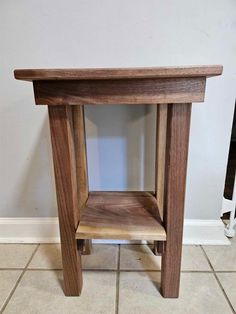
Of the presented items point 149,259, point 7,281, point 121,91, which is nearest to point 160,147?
point 121,91

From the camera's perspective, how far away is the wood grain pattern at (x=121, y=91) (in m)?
0.59

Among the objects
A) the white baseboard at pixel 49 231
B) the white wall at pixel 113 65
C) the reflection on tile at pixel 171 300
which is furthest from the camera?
the white baseboard at pixel 49 231

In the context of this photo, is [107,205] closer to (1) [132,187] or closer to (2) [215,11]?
(1) [132,187]

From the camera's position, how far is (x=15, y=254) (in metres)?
1.04

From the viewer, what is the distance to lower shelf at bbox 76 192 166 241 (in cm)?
73

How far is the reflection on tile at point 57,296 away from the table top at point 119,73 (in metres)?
0.71

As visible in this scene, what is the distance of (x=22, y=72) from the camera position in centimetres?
56

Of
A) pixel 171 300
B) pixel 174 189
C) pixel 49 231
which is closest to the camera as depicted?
pixel 174 189

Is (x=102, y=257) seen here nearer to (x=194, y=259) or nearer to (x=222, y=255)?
(x=194, y=259)

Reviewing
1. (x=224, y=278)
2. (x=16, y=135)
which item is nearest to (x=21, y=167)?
(x=16, y=135)

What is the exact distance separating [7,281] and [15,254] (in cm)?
16

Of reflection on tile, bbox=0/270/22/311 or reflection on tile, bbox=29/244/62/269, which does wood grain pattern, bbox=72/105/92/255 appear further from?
reflection on tile, bbox=0/270/22/311

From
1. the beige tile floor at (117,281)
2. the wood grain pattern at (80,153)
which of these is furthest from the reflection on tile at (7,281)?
the wood grain pattern at (80,153)

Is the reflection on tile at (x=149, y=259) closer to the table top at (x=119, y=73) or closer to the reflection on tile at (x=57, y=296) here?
the reflection on tile at (x=57, y=296)
